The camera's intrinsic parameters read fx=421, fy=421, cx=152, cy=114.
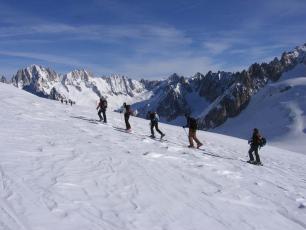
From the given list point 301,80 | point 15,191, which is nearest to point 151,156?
point 15,191

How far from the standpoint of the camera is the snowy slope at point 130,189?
11.2 m

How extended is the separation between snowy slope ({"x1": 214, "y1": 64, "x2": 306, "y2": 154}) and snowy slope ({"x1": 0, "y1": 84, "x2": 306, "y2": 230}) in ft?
330

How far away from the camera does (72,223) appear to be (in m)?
10.5

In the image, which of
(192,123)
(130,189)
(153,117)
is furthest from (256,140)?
(130,189)

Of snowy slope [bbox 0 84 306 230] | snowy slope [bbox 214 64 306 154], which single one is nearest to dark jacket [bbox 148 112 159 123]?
snowy slope [bbox 0 84 306 230]

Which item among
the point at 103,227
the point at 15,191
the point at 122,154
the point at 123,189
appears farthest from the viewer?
the point at 122,154

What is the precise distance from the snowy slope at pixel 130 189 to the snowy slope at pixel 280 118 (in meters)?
100

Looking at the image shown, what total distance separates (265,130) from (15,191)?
14556 cm

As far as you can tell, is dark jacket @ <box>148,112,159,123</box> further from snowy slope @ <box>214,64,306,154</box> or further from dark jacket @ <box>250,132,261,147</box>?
snowy slope @ <box>214,64,306,154</box>

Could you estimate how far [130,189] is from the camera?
1397cm

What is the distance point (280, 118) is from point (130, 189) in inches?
6005

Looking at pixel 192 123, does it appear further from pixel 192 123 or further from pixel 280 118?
pixel 280 118

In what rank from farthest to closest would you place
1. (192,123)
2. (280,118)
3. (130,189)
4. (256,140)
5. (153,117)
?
1. (280,118)
2. (153,117)
3. (192,123)
4. (256,140)
5. (130,189)

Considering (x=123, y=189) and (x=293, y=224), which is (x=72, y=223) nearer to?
(x=123, y=189)
